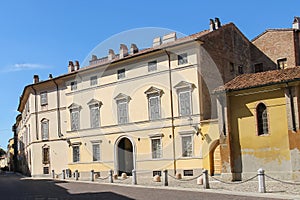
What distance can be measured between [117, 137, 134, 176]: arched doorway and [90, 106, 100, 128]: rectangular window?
2838 millimetres

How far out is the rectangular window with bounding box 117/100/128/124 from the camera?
33.4 m

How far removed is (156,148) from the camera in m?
31.0

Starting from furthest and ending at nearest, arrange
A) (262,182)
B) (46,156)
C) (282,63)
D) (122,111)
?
(46,156) → (282,63) → (122,111) → (262,182)

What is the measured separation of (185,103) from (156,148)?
4125mm

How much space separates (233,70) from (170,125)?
6693 mm

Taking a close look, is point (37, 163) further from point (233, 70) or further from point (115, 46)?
point (233, 70)

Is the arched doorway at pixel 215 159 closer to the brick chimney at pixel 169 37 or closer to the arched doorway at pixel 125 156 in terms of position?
the arched doorway at pixel 125 156

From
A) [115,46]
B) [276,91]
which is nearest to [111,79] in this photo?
[115,46]

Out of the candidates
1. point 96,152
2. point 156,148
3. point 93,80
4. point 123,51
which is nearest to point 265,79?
point 156,148

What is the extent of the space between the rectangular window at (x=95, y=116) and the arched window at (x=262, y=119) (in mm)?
16401

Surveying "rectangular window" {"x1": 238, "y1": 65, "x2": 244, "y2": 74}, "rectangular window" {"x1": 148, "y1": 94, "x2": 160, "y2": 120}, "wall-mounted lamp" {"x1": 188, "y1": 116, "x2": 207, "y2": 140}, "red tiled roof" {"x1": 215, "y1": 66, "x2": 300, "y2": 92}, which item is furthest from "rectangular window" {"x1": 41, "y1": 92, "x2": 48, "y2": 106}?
"red tiled roof" {"x1": 215, "y1": 66, "x2": 300, "y2": 92}

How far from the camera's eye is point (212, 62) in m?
30.0

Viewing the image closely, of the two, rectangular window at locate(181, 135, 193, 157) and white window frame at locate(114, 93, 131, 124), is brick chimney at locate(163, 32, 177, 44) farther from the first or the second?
rectangular window at locate(181, 135, 193, 157)

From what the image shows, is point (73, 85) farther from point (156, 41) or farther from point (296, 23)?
point (296, 23)
